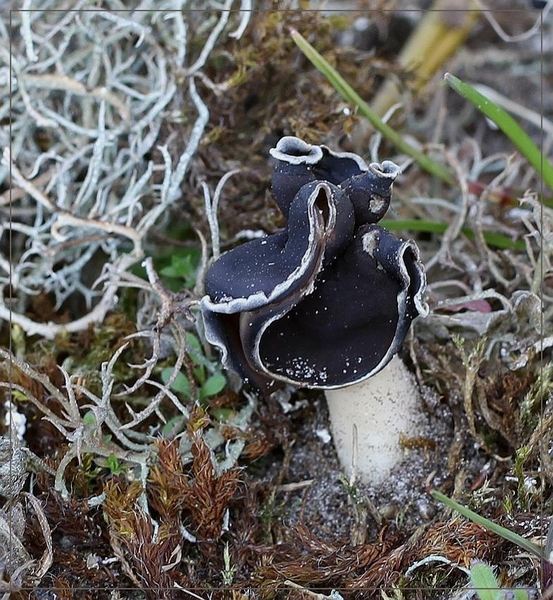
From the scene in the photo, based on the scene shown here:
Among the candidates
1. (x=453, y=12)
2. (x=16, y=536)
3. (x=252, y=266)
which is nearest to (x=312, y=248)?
(x=252, y=266)

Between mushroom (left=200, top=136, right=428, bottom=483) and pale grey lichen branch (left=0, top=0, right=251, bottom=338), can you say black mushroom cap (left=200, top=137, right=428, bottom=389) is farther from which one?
pale grey lichen branch (left=0, top=0, right=251, bottom=338)

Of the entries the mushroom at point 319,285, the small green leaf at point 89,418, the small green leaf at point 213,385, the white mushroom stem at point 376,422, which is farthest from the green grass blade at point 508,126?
the small green leaf at point 89,418

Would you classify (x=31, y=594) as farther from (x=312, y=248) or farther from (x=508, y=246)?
(x=508, y=246)

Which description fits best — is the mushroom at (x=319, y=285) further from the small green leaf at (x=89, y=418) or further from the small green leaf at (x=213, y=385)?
the small green leaf at (x=89, y=418)

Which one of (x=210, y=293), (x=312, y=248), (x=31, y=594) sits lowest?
(x=31, y=594)

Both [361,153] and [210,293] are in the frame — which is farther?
[361,153]

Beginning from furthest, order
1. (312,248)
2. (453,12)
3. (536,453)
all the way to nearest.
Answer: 1. (453,12)
2. (536,453)
3. (312,248)

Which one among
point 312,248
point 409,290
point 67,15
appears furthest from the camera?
point 67,15
